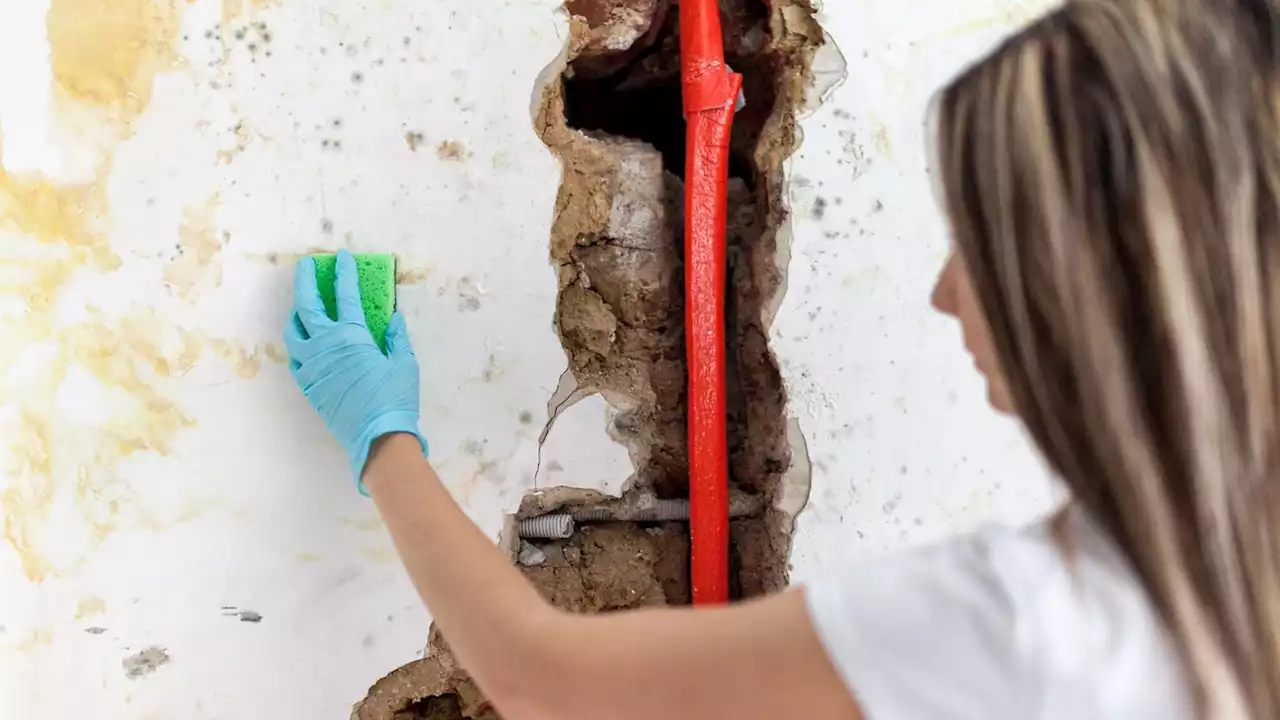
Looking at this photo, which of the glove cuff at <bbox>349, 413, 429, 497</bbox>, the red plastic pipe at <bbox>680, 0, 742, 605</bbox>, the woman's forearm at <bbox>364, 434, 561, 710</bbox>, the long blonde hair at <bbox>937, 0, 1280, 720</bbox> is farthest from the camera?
the red plastic pipe at <bbox>680, 0, 742, 605</bbox>

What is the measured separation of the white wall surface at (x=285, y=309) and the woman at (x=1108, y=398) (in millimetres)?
473

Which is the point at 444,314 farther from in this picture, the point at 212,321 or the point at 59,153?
the point at 59,153

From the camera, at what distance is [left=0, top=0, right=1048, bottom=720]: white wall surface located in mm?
981

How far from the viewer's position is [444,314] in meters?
1.04

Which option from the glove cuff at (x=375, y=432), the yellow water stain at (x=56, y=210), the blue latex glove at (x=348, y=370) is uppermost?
the yellow water stain at (x=56, y=210)

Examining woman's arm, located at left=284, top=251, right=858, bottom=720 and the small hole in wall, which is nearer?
woman's arm, located at left=284, top=251, right=858, bottom=720

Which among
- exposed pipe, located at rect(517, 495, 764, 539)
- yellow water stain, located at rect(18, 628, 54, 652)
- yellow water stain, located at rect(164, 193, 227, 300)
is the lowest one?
exposed pipe, located at rect(517, 495, 764, 539)

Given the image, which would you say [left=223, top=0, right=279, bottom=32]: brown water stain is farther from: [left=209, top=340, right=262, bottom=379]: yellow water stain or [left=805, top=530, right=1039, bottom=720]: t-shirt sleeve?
[left=805, top=530, right=1039, bottom=720]: t-shirt sleeve

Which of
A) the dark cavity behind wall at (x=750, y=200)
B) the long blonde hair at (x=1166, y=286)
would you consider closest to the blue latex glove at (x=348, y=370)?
the dark cavity behind wall at (x=750, y=200)

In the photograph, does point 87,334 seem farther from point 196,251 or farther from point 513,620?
point 513,620

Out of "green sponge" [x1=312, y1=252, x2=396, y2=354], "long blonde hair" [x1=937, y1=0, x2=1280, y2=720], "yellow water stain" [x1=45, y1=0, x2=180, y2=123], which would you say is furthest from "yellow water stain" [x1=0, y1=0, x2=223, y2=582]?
"long blonde hair" [x1=937, y1=0, x2=1280, y2=720]

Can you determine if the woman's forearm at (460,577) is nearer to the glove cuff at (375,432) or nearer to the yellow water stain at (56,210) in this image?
the glove cuff at (375,432)

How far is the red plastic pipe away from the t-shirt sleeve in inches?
18.6

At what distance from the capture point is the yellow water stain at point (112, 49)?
0.96 metres
